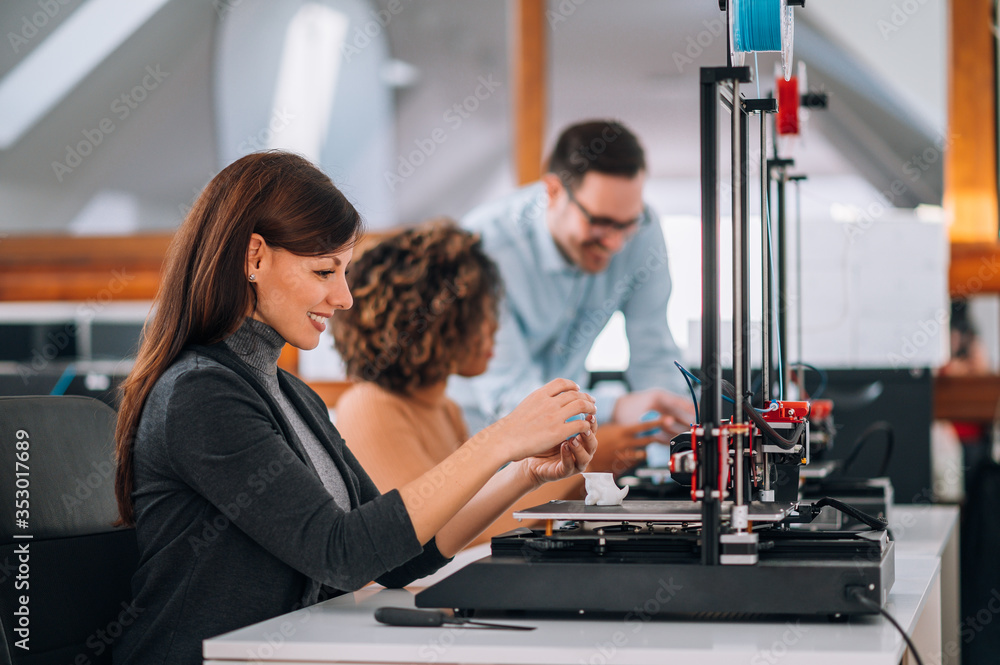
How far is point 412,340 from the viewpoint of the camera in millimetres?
1941

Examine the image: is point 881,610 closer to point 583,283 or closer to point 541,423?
point 541,423

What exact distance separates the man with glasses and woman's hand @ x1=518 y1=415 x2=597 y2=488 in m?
0.94

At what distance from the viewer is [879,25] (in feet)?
9.74

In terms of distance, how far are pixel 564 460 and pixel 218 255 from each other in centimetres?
47

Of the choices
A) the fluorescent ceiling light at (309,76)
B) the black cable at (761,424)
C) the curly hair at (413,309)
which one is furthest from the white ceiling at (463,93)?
the black cable at (761,424)

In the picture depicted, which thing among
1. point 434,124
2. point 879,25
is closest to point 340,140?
point 434,124

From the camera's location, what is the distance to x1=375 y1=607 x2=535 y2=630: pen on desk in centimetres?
96

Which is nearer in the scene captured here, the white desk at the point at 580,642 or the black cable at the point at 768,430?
the white desk at the point at 580,642

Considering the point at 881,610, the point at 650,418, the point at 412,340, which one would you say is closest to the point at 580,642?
the point at 881,610

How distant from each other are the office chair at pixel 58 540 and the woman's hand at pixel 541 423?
18.1 inches

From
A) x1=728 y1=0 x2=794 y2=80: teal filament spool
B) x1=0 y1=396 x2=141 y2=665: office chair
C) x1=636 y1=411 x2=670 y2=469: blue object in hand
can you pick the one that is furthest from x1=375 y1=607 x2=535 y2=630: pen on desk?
x1=636 y1=411 x2=670 y2=469: blue object in hand

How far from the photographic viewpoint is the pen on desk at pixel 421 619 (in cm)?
96

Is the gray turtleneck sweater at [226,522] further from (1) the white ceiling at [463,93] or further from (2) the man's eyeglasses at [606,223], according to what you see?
(1) the white ceiling at [463,93]

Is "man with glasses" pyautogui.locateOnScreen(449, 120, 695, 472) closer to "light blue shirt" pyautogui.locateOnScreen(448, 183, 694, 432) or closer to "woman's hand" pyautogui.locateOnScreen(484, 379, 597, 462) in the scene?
"light blue shirt" pyautogui.locateOnScreen(448, 183, 694, 432)
